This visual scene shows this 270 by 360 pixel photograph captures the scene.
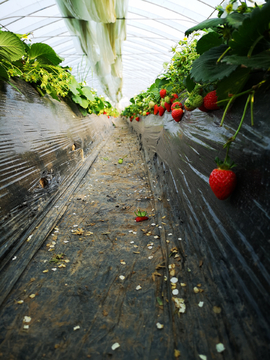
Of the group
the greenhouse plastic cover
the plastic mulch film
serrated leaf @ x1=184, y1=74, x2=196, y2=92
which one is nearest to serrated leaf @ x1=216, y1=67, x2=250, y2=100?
serrated leaf @ x1=184, y1=74, x2=196, y2=92

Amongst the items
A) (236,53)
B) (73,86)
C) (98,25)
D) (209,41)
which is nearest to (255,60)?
(236,53)

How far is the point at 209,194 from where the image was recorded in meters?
1.23

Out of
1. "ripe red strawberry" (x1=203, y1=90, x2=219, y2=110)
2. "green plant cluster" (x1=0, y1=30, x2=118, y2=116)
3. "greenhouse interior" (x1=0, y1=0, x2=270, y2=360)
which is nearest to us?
"greenhouse interior" (x1=0, y1=0, x2=270, y2=360)

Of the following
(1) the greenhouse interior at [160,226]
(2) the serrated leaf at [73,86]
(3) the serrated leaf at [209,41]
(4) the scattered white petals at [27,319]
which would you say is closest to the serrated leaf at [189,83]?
(1) the greenhouse interior at [160,226]

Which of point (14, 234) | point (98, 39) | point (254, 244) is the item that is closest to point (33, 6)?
point (98, 39)

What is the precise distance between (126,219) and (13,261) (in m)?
0.87

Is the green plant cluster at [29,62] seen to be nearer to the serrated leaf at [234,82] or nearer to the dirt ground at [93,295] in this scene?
the dirt ground at [93,295]

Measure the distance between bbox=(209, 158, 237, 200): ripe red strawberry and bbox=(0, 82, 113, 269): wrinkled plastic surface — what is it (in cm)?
128

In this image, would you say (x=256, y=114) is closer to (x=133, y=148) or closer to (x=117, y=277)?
(x=117, y=277)

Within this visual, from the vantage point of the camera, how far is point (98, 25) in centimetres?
426

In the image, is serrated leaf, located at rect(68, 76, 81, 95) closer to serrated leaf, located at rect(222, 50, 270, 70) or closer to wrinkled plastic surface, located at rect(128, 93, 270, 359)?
wrinkled plastic surface, located at rect(128, 93, 270, 359)

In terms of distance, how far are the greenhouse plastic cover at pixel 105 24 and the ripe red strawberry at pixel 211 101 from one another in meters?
2.14

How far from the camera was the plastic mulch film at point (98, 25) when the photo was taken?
3328 mm

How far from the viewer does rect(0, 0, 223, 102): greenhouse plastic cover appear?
3631mm
